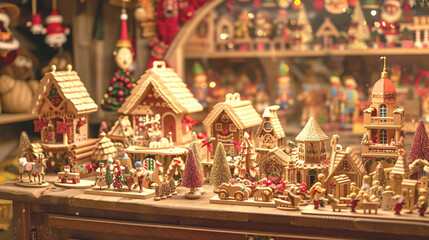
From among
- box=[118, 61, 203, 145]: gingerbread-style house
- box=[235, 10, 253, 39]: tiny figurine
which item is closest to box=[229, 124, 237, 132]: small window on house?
box=[118, 61, 203, 145]: gingerbread-style house

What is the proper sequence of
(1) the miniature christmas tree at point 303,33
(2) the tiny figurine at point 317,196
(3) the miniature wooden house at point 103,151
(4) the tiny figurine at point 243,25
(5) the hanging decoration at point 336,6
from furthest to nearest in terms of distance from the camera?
1. (4) the tiny figurine at point 243,25
2. (1) the miniature christmas tree at point 303,33
3. (5) the hanging decoration at point 336,6
4. (3) the miniature wooden house at point 103,151
5. (2) the tiny figurine at point 317,196

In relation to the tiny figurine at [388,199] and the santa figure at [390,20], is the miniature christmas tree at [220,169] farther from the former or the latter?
the santa figure at [390,20]

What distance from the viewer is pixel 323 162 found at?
114 inches

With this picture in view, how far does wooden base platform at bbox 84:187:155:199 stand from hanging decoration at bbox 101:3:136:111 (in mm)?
1263

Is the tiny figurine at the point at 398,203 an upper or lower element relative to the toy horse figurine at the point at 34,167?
lower

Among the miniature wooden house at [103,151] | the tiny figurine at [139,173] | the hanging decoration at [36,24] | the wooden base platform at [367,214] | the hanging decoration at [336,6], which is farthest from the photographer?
the hanging decoration at [36,24]

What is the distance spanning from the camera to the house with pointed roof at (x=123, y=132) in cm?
351

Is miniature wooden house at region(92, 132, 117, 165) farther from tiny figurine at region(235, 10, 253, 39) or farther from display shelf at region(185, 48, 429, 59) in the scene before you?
tiny figurine at region(235, 10, 253, 39)

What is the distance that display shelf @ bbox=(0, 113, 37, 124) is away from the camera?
4.21 meters

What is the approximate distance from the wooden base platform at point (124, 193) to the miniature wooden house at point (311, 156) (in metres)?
0.68

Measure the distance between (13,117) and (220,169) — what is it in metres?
1.88

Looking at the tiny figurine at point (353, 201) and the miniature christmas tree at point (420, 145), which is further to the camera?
the miniature christmas tree at point (420, 145)

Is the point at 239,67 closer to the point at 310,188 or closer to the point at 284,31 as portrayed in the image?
the point at 284,31

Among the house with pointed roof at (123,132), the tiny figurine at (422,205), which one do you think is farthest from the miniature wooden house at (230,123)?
the tiny figurine at (422,205)
